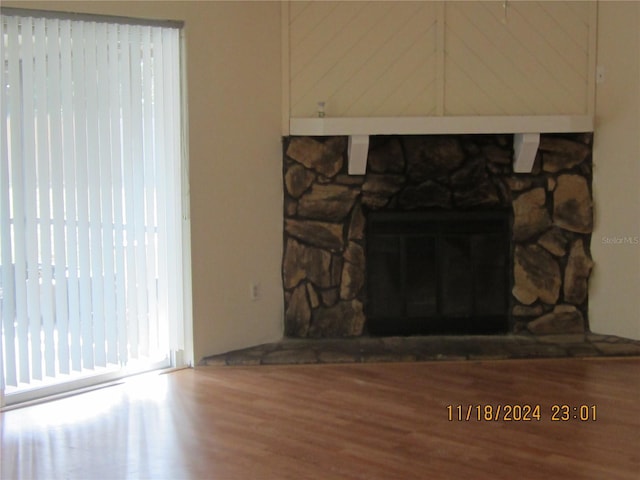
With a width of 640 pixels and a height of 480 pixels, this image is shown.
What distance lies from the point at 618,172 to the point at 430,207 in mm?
1227

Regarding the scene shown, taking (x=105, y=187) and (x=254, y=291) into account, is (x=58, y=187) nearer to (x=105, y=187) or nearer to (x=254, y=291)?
(x=105, y=187)

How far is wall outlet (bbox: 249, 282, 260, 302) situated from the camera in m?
4.76

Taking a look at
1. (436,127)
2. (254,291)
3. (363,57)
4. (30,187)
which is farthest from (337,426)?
(363,57)

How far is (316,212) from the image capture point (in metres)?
4.88

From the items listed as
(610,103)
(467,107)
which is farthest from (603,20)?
(467,107)

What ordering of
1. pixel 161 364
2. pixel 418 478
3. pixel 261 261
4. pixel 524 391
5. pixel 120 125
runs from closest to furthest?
pixel 418 478, pixel 524 391, pixel 120 125, pixel 161 364, pixel 261 261

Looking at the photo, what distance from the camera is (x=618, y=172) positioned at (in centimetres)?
484

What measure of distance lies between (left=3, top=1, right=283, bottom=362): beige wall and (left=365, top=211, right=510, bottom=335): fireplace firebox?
0.67 m

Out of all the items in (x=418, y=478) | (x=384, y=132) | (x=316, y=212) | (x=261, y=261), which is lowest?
(x=418, y=478)

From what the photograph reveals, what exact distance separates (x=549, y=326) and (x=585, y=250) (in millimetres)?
560

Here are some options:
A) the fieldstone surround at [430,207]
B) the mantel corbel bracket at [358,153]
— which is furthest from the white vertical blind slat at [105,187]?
the mantel corbel bracket at [358,153]

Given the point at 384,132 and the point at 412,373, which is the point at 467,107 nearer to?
the point at 384,132

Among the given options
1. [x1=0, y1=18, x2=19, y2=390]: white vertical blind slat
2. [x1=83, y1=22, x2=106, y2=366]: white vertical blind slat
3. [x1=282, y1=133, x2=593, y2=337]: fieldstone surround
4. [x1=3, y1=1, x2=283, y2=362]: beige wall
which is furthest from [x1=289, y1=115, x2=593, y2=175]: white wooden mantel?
[x1=0, y1=18, x2=19, y2=390]: white vertical blind slat

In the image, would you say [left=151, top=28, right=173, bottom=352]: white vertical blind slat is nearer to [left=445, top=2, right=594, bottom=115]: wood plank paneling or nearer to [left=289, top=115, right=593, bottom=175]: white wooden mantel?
[left=289, top=115, right=593, bottom=175]: white wooden mantel
